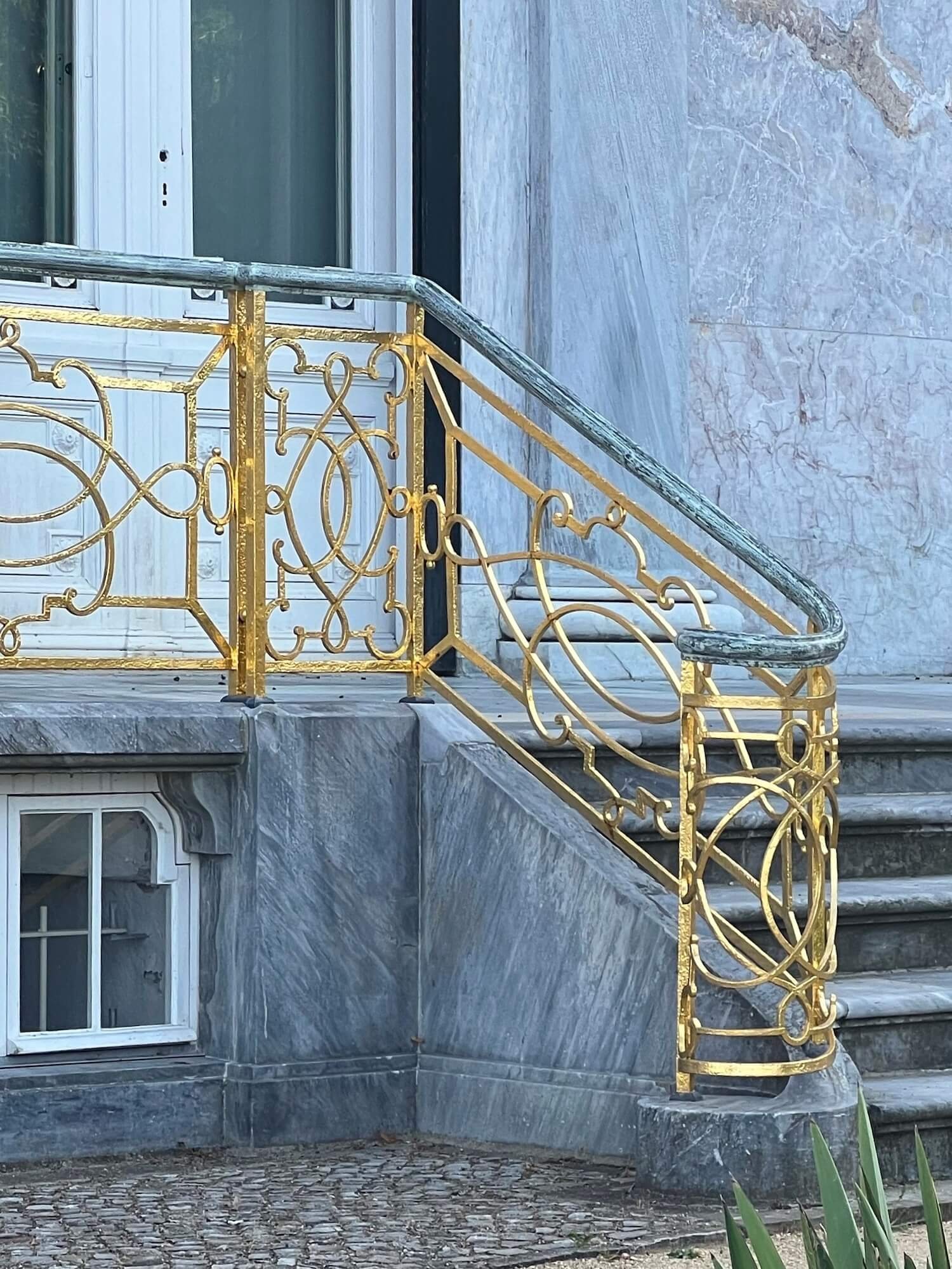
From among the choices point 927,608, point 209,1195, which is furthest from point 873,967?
point 927,608

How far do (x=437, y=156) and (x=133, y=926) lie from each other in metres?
3.49

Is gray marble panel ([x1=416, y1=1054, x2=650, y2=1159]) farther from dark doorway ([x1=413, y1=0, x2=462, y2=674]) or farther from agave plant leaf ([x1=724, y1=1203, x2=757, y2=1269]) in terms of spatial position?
dark doorway ([x1=413, y1=0, x2=462, y2=674])

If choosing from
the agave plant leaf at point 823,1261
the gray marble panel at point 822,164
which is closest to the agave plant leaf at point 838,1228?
the agave plant leaf at point 823,1261

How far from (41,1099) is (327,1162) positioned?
615mm

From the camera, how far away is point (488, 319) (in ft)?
25.3

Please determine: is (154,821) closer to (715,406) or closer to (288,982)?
(288,982)

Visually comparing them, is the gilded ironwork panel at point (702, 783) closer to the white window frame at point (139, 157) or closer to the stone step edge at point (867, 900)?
the stone step edge at point (867, 900)

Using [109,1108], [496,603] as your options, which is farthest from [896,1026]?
[109,1108]

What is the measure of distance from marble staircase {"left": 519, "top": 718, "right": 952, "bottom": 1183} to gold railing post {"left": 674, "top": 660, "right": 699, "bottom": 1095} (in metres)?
0.39

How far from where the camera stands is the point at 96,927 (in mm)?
4945

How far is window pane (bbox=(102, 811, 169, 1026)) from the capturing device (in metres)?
5.01

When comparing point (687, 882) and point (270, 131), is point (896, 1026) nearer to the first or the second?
point (687, 882)

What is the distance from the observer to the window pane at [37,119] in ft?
23.6

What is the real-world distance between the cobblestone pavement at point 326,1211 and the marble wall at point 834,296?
4256 mm
